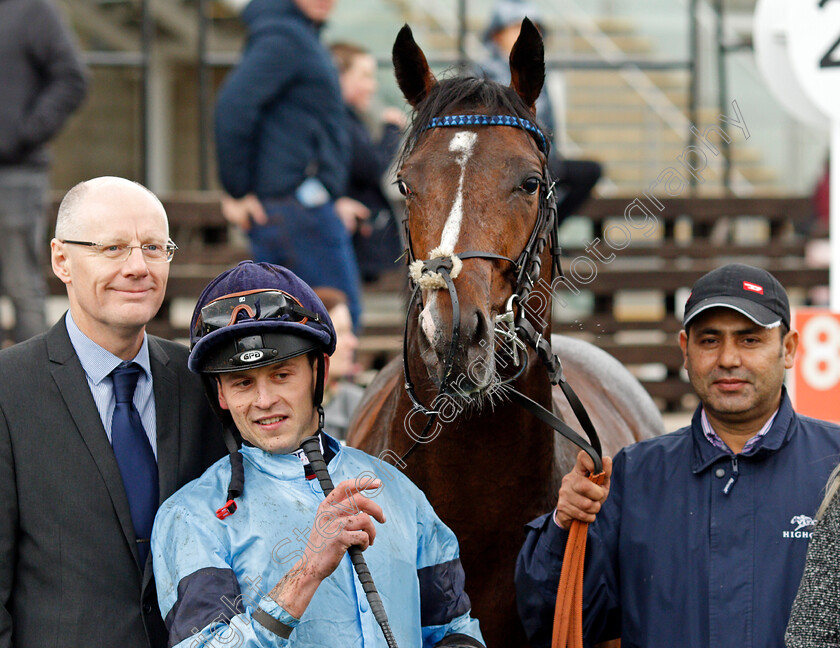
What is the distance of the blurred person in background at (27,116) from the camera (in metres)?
6.72

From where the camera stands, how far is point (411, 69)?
3.35 m

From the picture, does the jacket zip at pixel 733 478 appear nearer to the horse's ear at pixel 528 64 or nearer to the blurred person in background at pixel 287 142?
the horse's ear at pixel 528 64

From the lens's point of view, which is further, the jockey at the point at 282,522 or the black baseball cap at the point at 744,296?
the black baseball cap at the point at 744,296

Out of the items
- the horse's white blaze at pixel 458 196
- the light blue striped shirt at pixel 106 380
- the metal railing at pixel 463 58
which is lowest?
the light blue striped shirt at pixel 106 380

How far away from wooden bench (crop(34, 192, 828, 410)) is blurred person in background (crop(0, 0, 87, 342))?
6.05 ft

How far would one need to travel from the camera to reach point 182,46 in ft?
36.6

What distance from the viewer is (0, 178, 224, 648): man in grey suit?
2.42 metres

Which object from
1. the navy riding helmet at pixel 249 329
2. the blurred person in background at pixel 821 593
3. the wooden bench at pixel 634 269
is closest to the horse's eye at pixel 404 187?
the navy riding helmet at pixel 249 329

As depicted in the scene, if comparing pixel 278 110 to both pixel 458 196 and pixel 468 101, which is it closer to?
pixel 468 101

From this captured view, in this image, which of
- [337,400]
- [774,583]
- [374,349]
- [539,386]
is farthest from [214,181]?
[774,583]

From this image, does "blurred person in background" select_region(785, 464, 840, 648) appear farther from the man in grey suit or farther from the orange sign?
the orange sign

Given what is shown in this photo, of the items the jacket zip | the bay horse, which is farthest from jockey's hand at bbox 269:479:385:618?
the jacket zip

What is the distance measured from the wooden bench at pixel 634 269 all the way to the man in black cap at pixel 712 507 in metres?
5.84

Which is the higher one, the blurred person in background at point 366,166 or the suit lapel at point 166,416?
the blurred person in background at point 366,166
